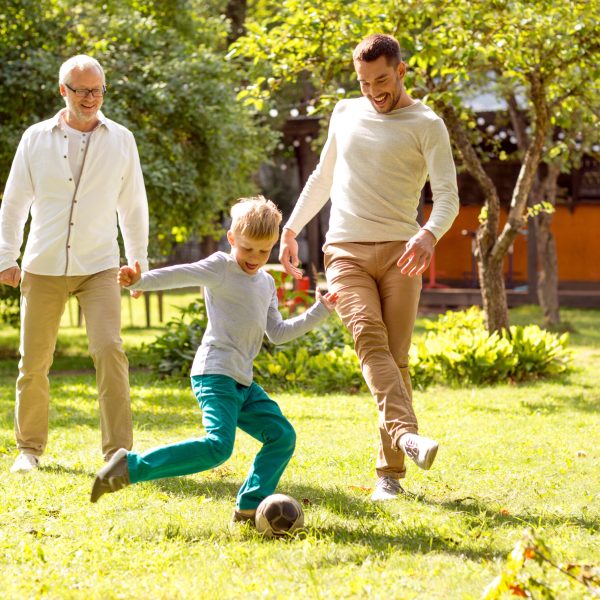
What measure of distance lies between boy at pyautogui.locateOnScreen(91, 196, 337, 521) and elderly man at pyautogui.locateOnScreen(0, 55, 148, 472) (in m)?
1.35

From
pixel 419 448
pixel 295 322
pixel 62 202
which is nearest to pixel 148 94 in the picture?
pixel 62 202

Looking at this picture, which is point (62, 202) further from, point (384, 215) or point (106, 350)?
point (384, 215)

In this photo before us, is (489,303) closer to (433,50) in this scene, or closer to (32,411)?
(433,50)

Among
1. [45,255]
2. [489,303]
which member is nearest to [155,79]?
[489,303]

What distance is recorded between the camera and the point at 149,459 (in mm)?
4273

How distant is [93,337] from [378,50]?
220 cm

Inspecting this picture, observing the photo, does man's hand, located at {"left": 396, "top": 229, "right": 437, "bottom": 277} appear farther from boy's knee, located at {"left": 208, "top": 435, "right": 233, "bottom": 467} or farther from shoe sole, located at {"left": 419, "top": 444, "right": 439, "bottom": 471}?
boy's knee, located at {"left": 208, "top": 435, "right": 233, "bottom": 467}

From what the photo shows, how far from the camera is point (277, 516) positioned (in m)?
4.35

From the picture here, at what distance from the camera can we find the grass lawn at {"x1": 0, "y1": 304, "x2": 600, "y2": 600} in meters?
3.81

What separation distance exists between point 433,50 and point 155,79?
5.23m

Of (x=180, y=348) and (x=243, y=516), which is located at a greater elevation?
(x=243, y=516)

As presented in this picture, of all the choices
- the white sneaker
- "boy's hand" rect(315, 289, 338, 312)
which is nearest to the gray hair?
"boy's hand" rect(315, 289, 338, 312)

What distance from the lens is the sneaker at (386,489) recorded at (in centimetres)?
513

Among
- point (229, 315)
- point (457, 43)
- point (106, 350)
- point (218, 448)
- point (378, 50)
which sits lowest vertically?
point (218, 448)
